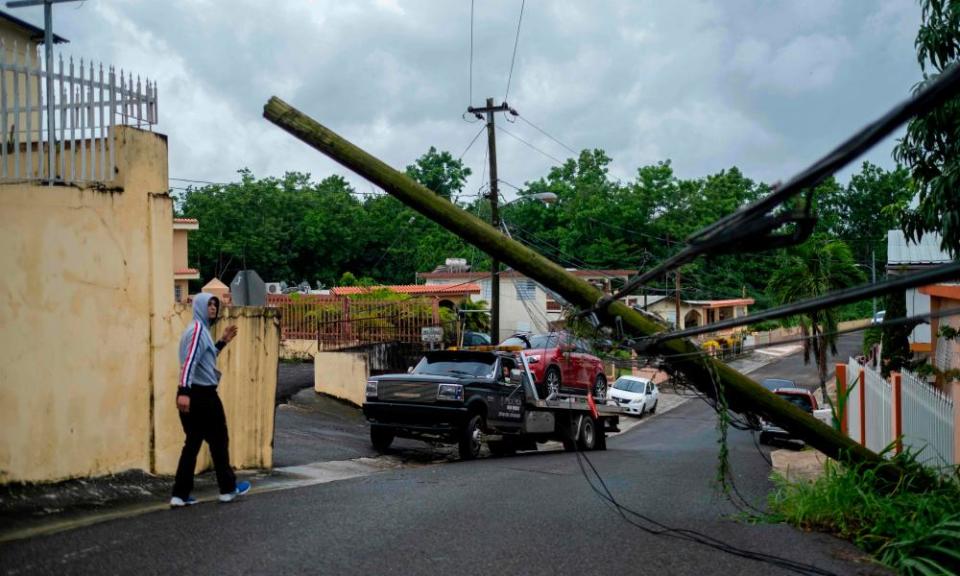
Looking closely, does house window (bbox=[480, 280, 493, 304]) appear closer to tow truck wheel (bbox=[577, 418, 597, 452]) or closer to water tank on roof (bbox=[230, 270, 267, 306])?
tow truck wheel (bbox=[577, 418, 597, 452])

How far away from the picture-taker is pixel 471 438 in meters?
15.7

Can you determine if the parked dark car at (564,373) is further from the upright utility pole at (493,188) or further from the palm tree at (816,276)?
the palm tree at (816,276)

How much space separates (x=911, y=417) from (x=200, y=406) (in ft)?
28.9

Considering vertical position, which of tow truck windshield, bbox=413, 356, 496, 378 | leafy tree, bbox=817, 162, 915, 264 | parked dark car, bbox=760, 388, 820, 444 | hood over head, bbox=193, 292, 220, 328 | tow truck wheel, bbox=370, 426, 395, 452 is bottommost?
parked dark car, bbox=760, 388, 820, 444

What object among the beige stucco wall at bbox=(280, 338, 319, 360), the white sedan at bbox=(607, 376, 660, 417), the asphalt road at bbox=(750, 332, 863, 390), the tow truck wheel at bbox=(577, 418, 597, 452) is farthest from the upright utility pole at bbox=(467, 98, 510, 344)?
the asphalt road at bbox=(750, 332, 863, 390)

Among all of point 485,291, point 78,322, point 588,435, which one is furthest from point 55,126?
point 485,291

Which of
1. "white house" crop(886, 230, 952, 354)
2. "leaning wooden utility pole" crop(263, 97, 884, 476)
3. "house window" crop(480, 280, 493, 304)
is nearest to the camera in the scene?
"leaning wooden utility pole" crop(263, 97, 884, 476)

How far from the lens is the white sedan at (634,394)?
38094mm

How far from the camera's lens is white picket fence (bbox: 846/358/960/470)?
1054cm

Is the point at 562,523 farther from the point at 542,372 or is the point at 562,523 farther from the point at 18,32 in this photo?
the point at 18,32

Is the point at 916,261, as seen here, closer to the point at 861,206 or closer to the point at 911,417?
the point at 911,417

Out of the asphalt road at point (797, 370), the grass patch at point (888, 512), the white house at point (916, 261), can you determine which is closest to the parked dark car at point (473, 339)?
the white house at point (916, 261)

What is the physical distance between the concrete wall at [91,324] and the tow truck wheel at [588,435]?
36.5 feet

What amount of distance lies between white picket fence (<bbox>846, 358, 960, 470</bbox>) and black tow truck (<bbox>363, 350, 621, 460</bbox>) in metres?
4.58
